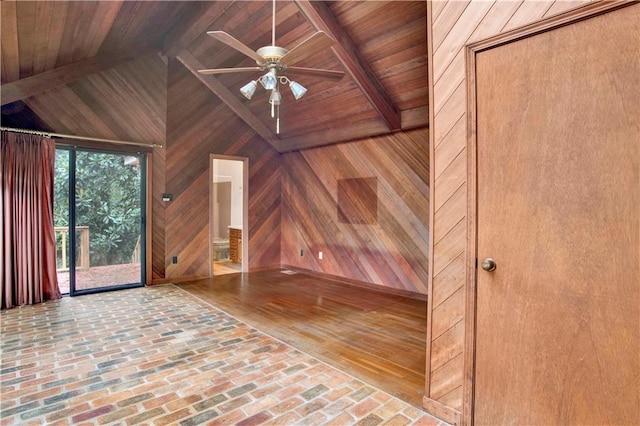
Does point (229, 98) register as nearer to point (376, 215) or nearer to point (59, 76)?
point (59, 76)

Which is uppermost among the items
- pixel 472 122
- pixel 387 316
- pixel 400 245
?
pixel 472 122

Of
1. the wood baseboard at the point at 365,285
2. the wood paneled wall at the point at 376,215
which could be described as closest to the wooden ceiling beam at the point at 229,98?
the wood paneled wall at the point at 376,215

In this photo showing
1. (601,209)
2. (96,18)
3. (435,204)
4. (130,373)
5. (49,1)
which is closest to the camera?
(601,209)

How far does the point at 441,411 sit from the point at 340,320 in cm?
194

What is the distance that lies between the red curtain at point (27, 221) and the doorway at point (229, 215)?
2312 mm

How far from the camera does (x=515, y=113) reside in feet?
5.98

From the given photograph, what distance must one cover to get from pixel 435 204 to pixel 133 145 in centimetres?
484

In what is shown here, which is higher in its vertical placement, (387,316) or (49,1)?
(49,1)

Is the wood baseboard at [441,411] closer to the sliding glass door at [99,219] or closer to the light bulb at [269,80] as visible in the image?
the light bulb at [269,80]

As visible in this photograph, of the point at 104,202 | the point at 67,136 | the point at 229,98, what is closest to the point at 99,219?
the point at 104,202

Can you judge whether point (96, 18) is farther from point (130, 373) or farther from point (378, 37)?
point (130, 373)

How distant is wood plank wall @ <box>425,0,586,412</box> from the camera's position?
199cm

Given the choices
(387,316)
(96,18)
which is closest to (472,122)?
(387,316)

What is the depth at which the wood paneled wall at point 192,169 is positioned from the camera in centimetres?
571
